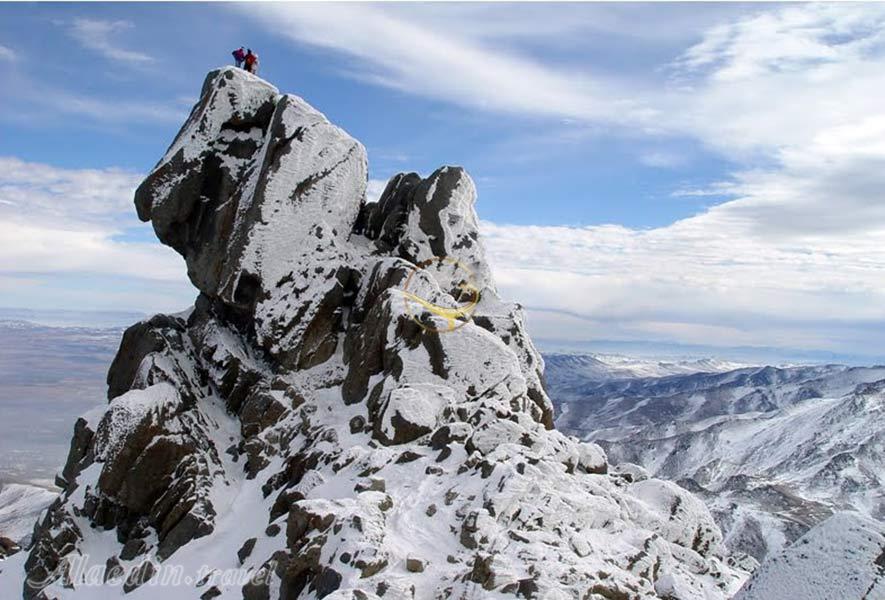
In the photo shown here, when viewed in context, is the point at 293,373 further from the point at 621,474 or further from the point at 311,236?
the point at 621,474

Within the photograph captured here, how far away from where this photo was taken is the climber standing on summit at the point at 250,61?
6450 cm

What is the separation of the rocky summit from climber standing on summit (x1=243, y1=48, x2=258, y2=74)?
14.5 ft

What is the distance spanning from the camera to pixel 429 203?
60.8 metres

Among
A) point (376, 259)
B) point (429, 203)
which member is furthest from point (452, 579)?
point (429, 203)

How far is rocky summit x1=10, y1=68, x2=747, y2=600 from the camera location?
32156mm

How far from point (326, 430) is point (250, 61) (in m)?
39.3

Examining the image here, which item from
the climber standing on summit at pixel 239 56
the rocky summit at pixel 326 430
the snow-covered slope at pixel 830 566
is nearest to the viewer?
the snow-covered slope at pixel 830 566

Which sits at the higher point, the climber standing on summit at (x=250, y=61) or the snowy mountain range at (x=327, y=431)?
the climber standing on summit at (x=250, y=61)

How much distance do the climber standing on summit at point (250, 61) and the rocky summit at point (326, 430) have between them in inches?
174

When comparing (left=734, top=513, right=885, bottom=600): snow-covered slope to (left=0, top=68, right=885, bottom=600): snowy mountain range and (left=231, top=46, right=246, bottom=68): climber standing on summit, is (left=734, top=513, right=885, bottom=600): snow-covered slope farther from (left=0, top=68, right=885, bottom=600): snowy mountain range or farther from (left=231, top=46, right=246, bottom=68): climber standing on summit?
(left=231, top=46, right=246, bottom=68): climber standing on summit

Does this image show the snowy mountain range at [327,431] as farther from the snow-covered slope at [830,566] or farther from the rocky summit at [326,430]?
the snow-covered slope at [830,566]

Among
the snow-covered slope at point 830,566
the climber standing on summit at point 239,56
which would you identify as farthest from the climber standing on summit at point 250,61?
the snow-covered slope at point 830,566

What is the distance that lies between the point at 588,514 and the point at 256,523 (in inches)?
857

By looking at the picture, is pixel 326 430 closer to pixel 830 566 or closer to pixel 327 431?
pixel 327 431
